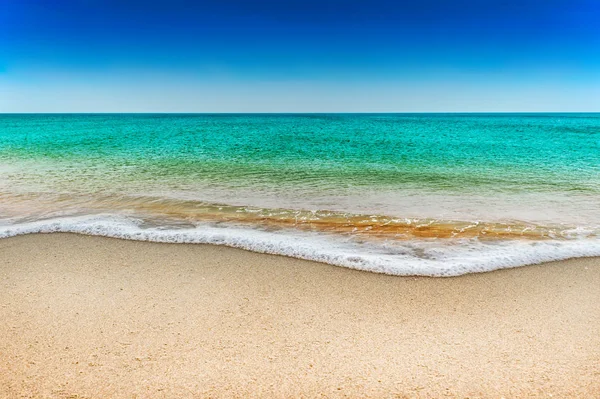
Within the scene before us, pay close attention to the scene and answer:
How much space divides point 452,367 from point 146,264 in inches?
165

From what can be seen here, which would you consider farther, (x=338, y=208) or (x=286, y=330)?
(x=338, y=208)

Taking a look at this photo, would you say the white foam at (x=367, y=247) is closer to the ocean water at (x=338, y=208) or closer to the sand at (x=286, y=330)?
the ocean water at (x=338, y=208)

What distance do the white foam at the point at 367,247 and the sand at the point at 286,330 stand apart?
0.94ft

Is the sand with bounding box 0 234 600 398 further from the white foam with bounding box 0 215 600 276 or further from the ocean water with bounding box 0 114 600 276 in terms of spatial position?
the ocean water with bounding box 0 114 600 276

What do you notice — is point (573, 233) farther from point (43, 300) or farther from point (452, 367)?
point (43, 300)

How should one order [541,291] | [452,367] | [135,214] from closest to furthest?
[452,367] < [541,291] < [135,214]

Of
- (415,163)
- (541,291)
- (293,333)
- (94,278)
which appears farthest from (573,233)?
(415,163)

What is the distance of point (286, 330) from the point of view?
11.6 feet

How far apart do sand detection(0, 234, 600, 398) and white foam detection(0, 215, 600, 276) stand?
0.29m

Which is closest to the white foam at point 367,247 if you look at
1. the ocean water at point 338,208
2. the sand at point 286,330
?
the ocean water at point 338,208

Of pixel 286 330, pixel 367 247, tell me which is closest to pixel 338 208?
pixel 367 247

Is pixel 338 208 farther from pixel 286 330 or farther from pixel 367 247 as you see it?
pixel 286 330

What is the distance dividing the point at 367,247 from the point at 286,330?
280 centimetres

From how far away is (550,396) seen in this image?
272 centimetres
